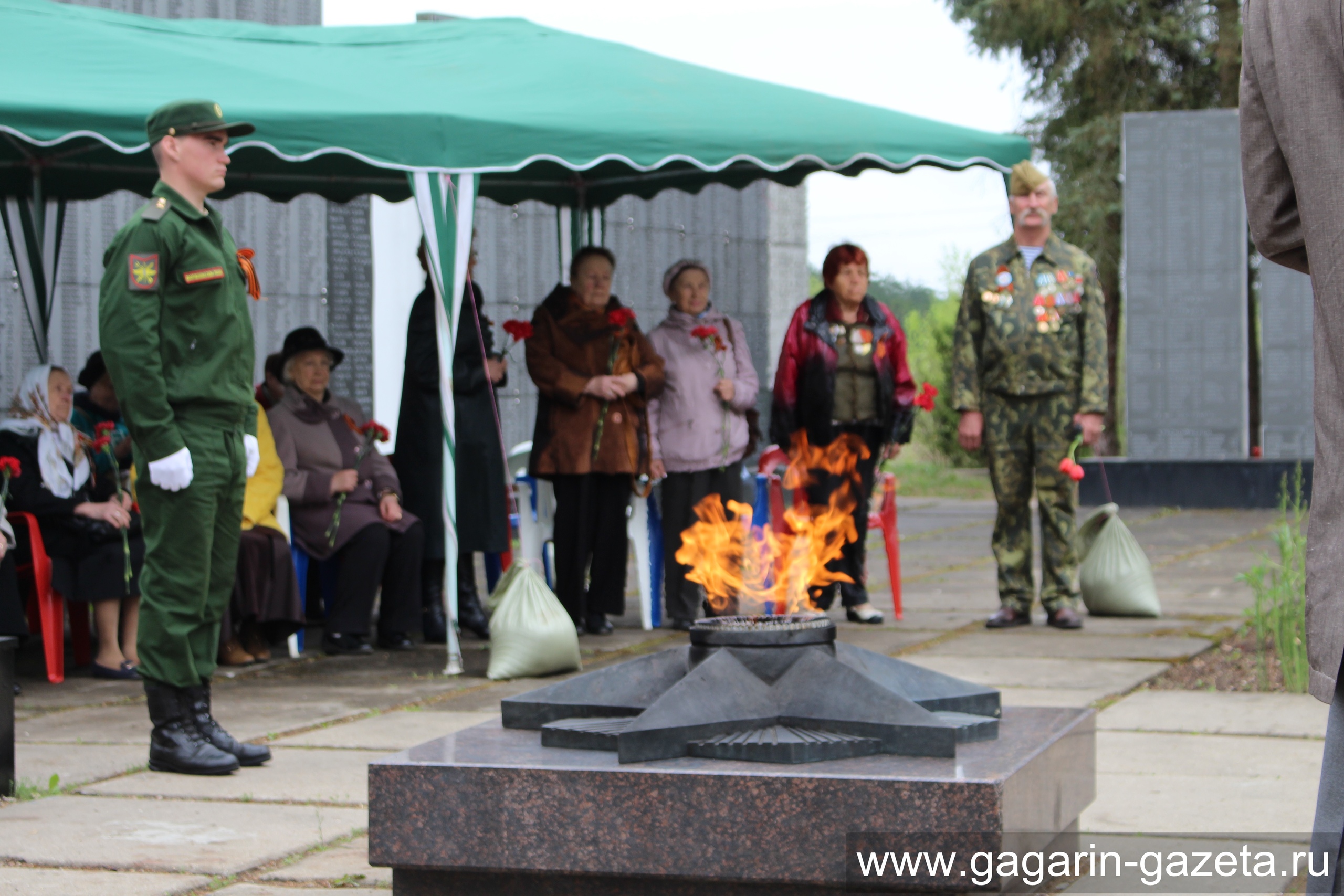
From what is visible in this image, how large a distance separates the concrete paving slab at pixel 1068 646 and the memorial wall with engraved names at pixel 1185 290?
805 cm

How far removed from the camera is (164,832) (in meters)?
4.21

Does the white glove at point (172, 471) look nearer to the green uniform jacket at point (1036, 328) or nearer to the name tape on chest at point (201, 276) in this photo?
the name tape on chest at point (201, 276)

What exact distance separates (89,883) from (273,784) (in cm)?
108

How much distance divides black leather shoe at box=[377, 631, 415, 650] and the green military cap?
3278mm

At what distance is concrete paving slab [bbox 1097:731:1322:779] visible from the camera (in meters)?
4.77

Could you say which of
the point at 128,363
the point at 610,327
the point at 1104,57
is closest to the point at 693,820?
the point at 128,363

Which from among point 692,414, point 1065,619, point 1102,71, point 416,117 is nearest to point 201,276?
point 416,117

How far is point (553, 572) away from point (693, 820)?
17.7 feet

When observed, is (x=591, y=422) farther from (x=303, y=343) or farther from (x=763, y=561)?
(x=763, y=561)

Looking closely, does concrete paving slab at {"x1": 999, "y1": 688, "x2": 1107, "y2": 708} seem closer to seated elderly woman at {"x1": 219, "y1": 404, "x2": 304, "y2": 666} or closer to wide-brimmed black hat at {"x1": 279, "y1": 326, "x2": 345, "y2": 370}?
seated elderly woman at {"x1": 219, "y1": 404, "x2": 304, "y2": 666}

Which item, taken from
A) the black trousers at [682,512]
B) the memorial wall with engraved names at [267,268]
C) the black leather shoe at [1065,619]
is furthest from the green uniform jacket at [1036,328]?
the memorial wall with engraved names at [267,268]

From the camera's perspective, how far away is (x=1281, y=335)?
15.2 metres

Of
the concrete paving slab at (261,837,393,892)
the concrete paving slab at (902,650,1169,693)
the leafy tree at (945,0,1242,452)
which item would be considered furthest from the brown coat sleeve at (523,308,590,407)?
the leafy tree at (945,0,1242,452)

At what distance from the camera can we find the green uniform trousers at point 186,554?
15.8 feet
